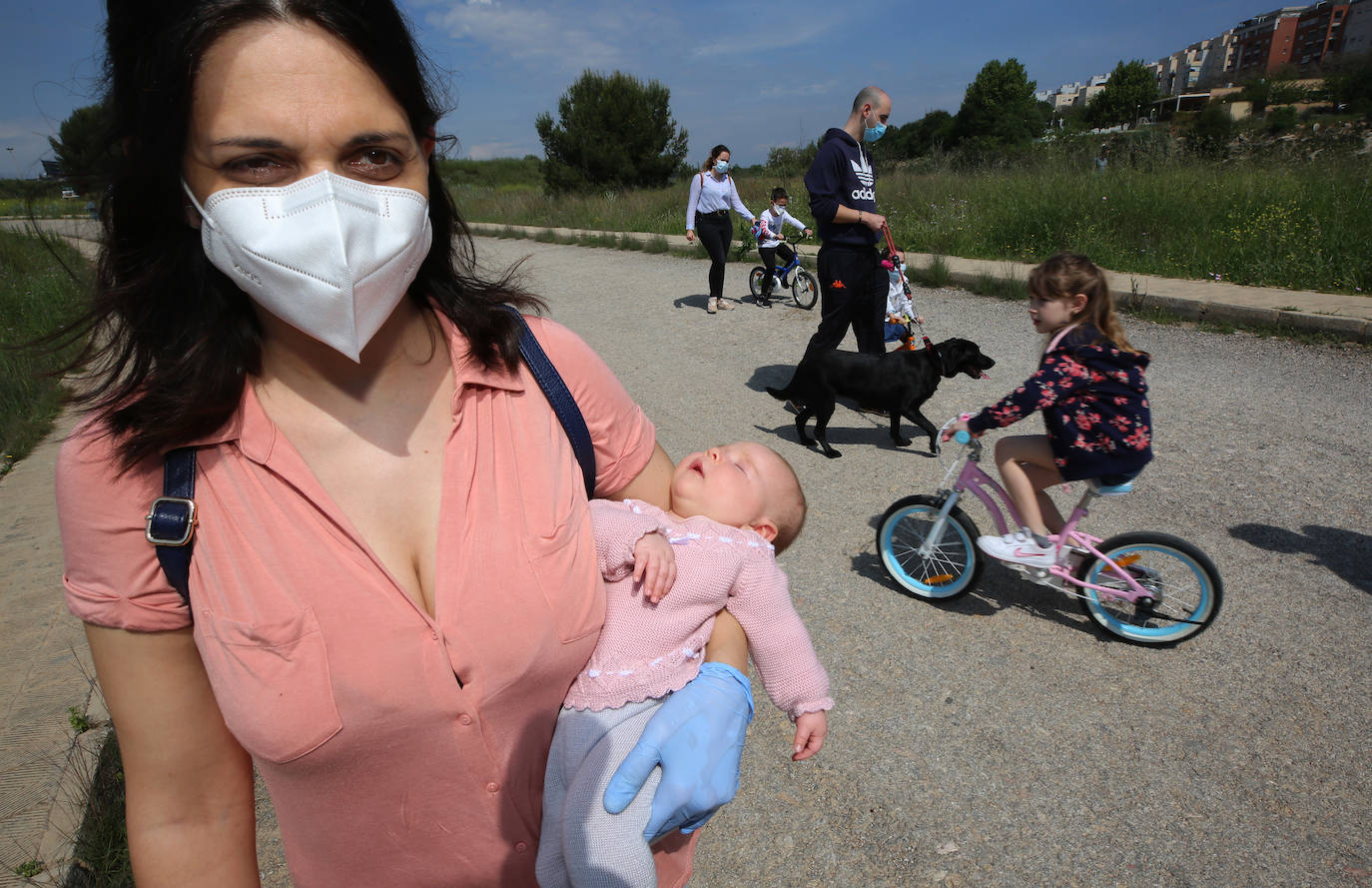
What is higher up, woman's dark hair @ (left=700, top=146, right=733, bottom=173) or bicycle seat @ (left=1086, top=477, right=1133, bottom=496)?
woman's dark hair @ (left=700, top=146, right=733, bottom=173)

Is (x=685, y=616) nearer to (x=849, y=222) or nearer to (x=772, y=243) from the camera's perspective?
(x=849, y=222)

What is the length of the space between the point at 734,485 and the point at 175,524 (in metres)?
1.21

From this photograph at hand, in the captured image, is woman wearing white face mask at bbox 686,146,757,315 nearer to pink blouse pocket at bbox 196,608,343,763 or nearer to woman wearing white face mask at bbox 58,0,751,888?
woman wearing white face mask at bbox 58,0,751,888

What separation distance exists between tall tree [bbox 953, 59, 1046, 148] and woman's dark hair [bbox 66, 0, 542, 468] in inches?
2265

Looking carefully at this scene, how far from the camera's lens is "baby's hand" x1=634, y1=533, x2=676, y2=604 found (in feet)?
4.46

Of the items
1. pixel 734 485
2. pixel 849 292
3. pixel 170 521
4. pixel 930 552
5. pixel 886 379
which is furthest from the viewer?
pixel 849 292

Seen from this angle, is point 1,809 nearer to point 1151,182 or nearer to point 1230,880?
point 1230,880

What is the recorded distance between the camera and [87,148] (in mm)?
1185

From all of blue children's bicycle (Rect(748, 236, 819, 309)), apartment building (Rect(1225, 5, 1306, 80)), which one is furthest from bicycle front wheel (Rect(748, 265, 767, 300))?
apartment building (Rect(1225, 5, 1306, 80))

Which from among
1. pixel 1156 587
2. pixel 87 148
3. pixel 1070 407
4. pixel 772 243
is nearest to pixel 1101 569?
pixel 1156 587

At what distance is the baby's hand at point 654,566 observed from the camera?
4.46ft

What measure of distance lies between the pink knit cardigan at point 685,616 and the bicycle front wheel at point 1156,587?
99.1 inches

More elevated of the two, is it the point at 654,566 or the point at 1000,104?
the point at 1000,104

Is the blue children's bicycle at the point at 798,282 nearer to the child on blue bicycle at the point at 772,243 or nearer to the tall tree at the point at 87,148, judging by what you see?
the child on blue bicycle at the point at 772,243
